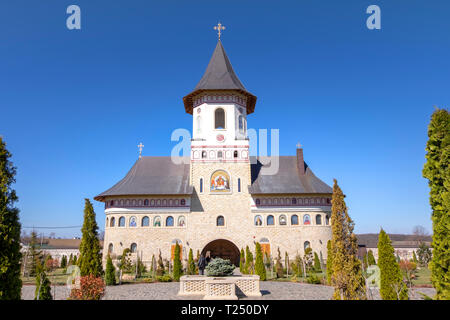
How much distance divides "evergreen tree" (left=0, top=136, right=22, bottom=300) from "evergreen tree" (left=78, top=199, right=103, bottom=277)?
5.79 metres

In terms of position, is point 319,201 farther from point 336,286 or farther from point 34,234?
point 34,234

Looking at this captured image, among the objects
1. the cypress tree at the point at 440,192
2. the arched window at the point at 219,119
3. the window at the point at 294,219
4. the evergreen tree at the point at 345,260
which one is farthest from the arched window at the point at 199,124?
the cypress tree at the point at 440,192

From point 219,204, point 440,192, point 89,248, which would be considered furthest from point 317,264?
point 440,192

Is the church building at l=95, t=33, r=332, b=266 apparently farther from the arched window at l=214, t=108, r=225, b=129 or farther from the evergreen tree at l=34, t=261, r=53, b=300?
the evergreen tree at l=34, t=261, r=53, b=300

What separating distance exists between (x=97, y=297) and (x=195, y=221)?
58.4ft

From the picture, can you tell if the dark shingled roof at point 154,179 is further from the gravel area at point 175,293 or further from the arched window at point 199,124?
the gravel area at point 175,293

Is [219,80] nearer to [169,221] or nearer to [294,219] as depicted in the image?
[169,221]

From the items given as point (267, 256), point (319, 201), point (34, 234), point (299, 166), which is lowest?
point (267, 256)

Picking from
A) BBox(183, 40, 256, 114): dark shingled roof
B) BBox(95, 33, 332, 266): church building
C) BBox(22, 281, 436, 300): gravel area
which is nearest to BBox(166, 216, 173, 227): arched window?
BBox(95, 33, 332, 266): church building

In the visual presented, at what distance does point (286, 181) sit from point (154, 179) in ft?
43.9

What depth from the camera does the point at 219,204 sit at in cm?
2939

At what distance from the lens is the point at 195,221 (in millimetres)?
29188
